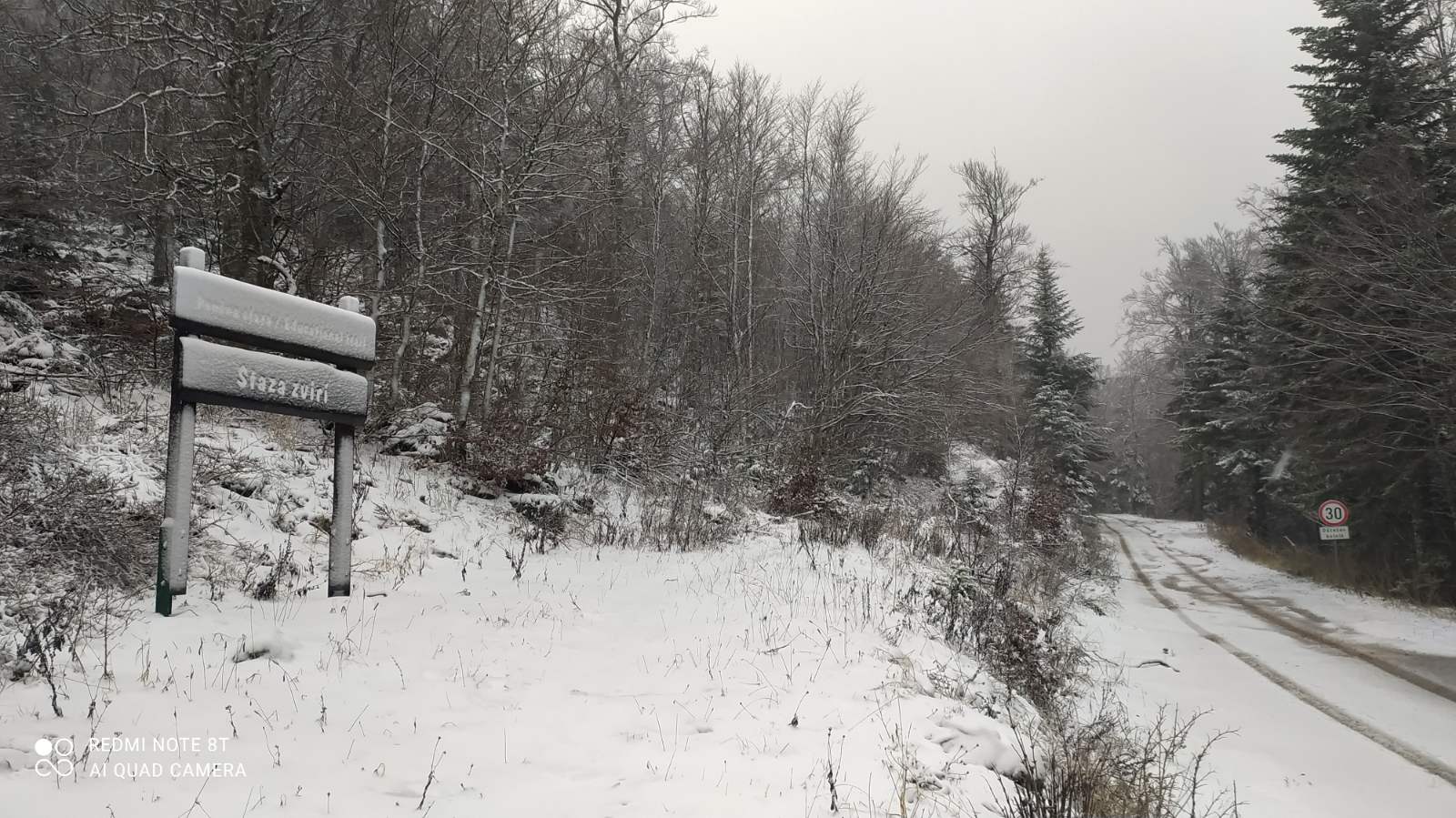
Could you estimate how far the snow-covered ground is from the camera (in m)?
2.92

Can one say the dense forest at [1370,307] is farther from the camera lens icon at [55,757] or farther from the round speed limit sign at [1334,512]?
the camera lens icon at [55,757]

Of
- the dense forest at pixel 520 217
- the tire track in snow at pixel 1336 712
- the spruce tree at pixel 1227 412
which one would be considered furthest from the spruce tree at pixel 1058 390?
the tire track in snow at pixel 1336 712

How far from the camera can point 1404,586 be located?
1377 cm

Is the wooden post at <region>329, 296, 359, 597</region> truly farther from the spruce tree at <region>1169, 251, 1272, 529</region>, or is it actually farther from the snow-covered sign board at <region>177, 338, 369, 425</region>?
the spruce tree at <region>1169, 251, 1272, 529</region>

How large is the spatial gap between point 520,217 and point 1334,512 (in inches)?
748

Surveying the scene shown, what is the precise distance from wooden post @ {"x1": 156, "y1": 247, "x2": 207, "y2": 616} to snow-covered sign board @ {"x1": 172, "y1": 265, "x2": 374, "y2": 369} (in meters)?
0.18

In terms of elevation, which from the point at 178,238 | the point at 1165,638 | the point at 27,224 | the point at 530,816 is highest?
the point at 178,238

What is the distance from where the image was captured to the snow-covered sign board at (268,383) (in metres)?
4.74

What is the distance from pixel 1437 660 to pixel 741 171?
59.0ft

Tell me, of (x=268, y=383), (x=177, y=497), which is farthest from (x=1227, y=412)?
(x=177, y=497)

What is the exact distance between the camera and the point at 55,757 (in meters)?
2.74

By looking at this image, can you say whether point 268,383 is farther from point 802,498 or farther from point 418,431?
point 802,498

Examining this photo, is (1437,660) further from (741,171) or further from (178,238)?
(178,238)

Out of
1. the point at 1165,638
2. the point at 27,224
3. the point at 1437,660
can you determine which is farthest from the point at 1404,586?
the point at 27,224
